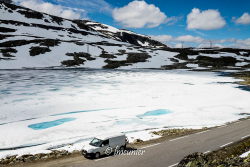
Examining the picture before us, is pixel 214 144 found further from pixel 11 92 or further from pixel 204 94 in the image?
pixel 11 92

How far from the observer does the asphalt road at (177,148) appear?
19.5m

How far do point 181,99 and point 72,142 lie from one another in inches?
1098

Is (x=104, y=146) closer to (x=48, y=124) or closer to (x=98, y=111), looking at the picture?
(x=48, y=124)

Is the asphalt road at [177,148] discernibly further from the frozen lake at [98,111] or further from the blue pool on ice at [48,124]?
the blue pool on ice at [48,124]

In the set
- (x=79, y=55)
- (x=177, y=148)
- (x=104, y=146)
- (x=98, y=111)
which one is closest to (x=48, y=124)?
(x=98, y=111)

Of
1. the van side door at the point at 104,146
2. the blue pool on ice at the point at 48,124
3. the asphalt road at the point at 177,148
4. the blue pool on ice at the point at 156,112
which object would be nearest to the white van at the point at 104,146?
the van side door at the point at 104,146

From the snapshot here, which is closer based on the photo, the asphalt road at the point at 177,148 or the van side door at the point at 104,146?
the asphalt road at the point at 177,148

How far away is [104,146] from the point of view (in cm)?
2139

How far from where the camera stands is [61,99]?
145 ft

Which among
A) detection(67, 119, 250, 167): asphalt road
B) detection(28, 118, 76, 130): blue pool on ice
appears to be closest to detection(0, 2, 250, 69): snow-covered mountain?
detection(28, 118, 76, 130): blue pool on ice

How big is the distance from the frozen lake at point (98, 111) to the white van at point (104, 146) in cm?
359

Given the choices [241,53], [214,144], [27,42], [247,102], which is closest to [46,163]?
[214,144]

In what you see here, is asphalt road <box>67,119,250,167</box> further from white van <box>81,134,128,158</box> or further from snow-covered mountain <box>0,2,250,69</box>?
snow-covered mountain <box>0,2,250,69</box>

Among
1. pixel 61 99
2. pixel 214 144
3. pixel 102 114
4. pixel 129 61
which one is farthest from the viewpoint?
pixel 129 61
